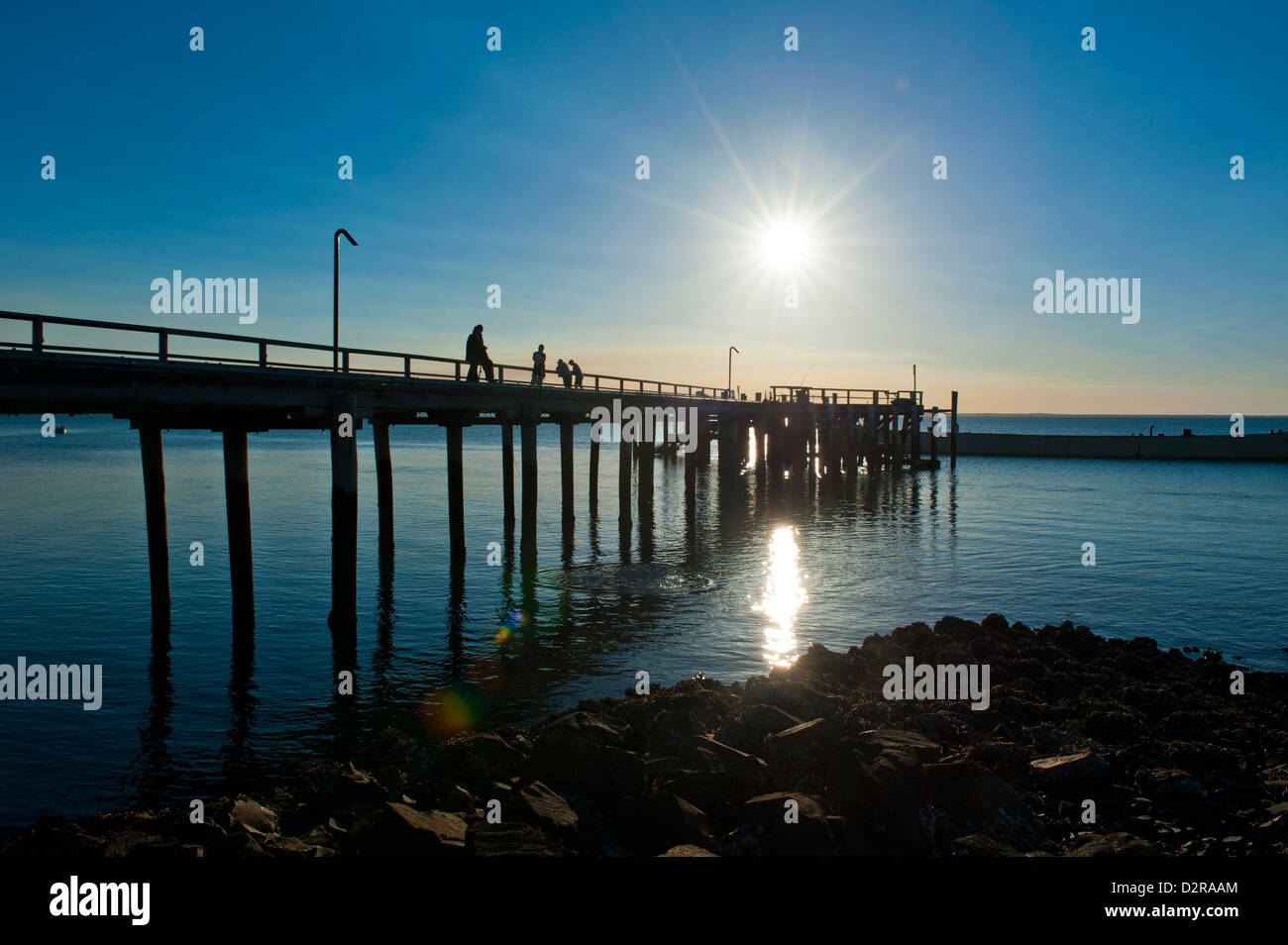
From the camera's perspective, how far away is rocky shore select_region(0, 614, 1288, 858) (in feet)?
23.9

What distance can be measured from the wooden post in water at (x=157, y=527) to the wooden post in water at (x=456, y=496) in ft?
26.0

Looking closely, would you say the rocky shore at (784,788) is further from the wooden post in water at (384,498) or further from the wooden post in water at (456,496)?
the wooden post in water at (384,498)

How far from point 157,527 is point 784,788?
15.4 metres

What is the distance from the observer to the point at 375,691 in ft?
46.2

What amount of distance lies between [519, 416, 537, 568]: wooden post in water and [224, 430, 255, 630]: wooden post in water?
9781 millimetres

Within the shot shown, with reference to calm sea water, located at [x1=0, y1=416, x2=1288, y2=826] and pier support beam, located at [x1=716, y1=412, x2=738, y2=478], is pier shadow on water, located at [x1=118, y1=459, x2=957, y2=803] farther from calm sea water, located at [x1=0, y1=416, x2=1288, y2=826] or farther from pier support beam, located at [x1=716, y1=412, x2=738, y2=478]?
pier support beam, located at [x1=716, y1=412, x2=738, y2=478]

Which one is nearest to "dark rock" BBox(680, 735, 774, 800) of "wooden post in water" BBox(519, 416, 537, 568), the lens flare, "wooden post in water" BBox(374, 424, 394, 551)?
the lens flare

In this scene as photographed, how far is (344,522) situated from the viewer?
700 inches

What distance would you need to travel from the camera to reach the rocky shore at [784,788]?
7293 millimetres

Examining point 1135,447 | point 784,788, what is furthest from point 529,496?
point 1135,447

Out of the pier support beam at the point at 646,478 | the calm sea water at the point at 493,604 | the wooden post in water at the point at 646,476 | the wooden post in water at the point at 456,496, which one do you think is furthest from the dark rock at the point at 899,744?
the wooden post in water at the point at 646,476

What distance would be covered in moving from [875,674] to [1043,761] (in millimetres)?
4323
